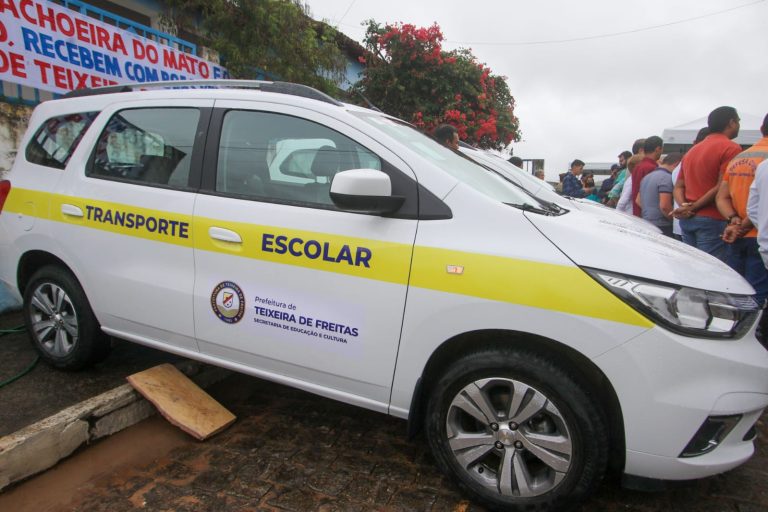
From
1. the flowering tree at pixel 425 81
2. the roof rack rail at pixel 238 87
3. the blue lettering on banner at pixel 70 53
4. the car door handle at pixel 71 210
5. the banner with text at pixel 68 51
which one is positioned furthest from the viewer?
the flowering tree at pixel 425 81

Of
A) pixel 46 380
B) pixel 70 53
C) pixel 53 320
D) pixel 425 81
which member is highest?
pixel 425 81

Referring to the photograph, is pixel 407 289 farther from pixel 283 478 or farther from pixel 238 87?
pixel 238 87

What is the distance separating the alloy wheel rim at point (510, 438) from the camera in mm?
1916

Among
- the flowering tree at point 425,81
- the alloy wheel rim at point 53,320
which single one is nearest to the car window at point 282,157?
the alloy wheel rim at point 53,320

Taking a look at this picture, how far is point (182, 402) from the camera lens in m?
2.72

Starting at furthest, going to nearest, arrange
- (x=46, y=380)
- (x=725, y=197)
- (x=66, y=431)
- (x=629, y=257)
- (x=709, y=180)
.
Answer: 1. (x=709, y=180)
2. (x=725, y=197)
3. (x=46, y=380)
4. (x=66, y=431)
5. (x=629, y=257)

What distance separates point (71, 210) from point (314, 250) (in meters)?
1.73

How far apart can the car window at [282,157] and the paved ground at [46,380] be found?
1585 mm

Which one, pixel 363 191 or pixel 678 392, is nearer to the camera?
pixel 678 392

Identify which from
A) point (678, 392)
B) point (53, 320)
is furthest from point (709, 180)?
point (53, 320)

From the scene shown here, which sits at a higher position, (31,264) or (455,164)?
(455,164)

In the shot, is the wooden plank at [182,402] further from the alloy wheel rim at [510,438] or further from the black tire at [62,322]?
the alloy wheel rim at [510,438]

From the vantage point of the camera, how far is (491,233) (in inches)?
78.6

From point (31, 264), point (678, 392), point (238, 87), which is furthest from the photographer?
point (31, 264)
